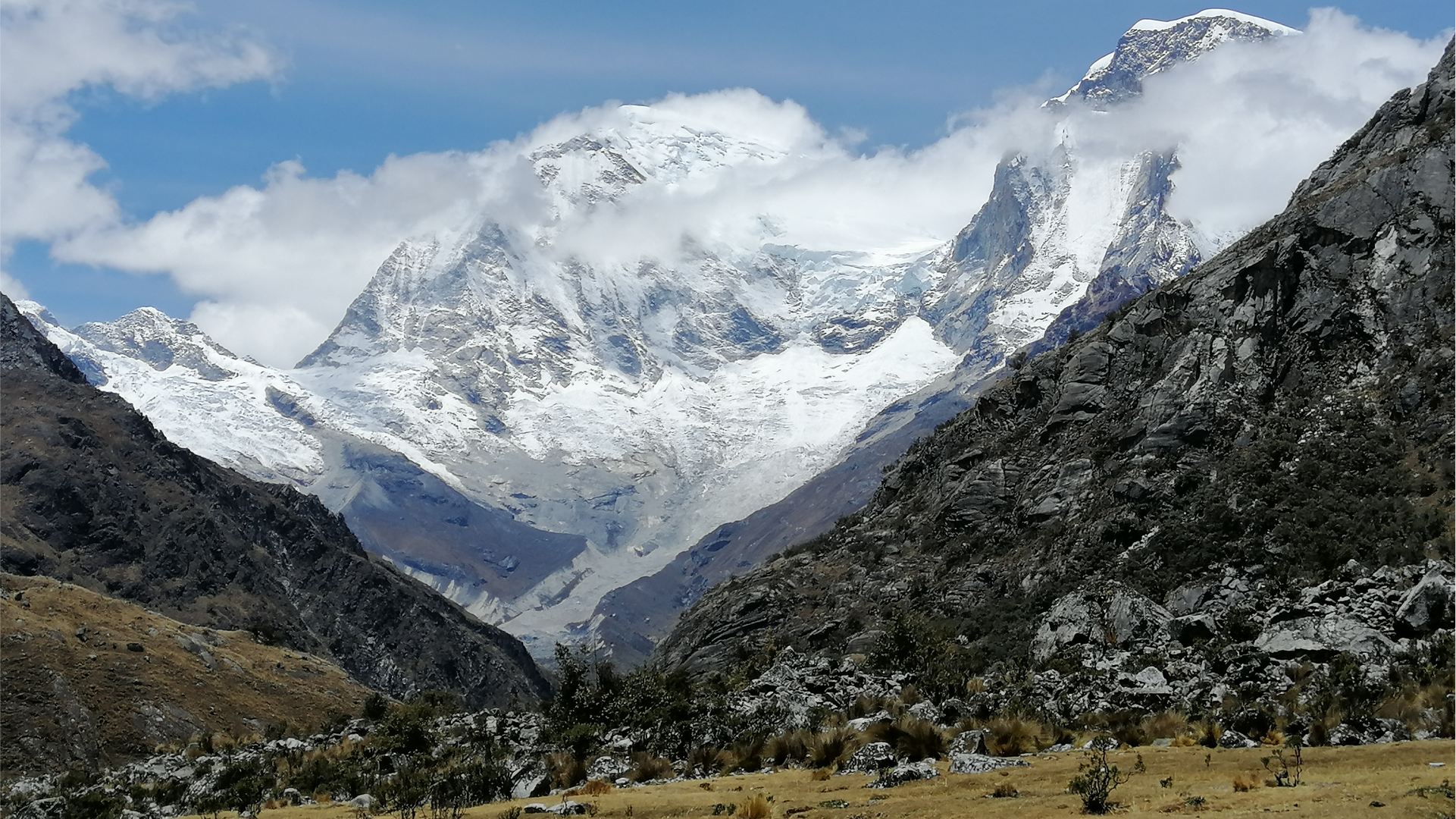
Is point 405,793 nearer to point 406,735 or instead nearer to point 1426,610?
point 406,735

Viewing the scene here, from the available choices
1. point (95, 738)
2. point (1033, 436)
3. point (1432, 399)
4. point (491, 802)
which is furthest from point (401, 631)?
point (491, 802)

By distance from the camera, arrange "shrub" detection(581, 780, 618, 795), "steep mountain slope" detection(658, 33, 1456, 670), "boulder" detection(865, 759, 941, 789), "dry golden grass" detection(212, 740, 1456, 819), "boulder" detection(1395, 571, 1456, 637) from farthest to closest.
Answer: "steep mountain slope" detection(658, 33, 1456, 670) < "boulder" detection(1395, 571, 1456, 637) < "shrub" detection(581, 780, 618, 795) < "boulder" detection(865, 759, 941, 789) < "dry golden grass" detection(212, 740, 1456, 819)

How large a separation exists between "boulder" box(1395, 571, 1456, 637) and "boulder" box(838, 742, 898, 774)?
58.6ft

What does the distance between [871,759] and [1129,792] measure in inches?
289

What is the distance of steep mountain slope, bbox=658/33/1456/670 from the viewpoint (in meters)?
61.9

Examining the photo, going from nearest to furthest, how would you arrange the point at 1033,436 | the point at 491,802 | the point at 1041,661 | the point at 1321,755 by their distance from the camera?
1. the point at 1321,755
2. the point at 491,802
3. the point at 1041,661
4. the point at 1033,436

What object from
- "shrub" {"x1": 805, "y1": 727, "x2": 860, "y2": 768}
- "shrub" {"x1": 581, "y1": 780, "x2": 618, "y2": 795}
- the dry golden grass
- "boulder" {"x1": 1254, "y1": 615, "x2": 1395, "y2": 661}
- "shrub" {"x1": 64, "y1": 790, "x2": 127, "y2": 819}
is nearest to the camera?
the dry golden grass

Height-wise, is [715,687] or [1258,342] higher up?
[1258,342]

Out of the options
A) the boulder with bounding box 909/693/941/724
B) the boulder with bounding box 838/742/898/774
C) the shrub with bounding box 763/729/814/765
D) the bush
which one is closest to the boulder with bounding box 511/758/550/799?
the bush

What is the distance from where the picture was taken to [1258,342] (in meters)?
73.9

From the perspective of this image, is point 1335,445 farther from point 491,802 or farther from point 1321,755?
point 491,802

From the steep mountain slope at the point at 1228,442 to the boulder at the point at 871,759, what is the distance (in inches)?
1360

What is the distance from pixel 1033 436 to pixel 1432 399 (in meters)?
29.0

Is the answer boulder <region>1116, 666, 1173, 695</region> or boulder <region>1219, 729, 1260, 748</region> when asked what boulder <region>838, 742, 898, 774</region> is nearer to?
boulder <region>1219, 729, 1260, 748</region>
